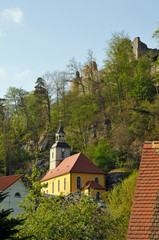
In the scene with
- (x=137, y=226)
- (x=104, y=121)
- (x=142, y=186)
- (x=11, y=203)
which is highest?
(x=104, y=121)

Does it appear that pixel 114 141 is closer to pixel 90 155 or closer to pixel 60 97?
pixel 90 155

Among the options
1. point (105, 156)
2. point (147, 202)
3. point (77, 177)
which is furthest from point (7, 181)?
point (147, 202)

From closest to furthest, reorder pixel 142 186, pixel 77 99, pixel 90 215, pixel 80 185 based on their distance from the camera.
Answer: pixel 142 186
pixel 90 215
pixel 80 185
pixel 77 99

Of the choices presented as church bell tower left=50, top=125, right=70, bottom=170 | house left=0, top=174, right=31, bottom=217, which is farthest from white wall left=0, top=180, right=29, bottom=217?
church bell tower left=50, top=125, right=70, bottom=170

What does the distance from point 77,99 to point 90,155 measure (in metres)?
14.4

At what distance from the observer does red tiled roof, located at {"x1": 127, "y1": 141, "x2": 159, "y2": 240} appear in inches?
327

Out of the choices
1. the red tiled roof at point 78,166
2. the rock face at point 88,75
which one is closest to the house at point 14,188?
the red tiled roof at point 78,166

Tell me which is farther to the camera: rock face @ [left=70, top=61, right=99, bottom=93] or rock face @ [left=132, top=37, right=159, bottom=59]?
rock face @ [left=70, top=61, right=99, bottom=93]

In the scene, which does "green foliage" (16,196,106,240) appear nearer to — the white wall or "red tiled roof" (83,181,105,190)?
the white wall

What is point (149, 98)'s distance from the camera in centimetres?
5191

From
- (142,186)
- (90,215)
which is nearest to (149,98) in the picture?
(90,215)

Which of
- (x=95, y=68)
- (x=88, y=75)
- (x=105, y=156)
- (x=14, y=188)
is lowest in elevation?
(x=14, y=188)

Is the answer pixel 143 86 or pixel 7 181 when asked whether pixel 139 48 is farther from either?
pixel 7 181

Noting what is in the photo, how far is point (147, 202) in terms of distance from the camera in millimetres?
8703
